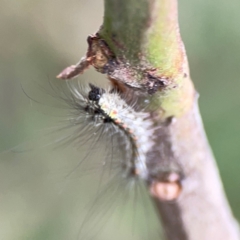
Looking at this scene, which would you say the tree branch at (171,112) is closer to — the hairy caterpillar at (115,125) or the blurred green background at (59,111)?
the hairy caterpillar at (115,125)

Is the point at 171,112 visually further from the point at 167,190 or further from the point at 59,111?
the point at 59,111

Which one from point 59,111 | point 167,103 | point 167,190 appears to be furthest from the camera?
point 59,111

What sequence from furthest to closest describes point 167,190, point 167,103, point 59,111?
point 59,111 < point 167,190 < point 167,103

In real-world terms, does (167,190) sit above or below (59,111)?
below

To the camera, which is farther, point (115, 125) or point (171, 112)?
point (115, 125)

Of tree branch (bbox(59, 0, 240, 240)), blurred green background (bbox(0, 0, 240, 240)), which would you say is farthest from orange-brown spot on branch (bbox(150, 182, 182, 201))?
blurred green background (bbox(0, 0, 240, 240))

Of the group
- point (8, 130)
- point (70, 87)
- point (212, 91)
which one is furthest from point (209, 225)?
point (8, 130)

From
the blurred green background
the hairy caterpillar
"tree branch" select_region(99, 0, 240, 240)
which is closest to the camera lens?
"tree branch" select_region(99, 0, 240, 240)

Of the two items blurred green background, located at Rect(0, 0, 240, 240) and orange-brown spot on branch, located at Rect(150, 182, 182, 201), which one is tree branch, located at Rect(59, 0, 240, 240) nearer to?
orange-brown spot on branch, located at Rect(150, 182, 182, 201)

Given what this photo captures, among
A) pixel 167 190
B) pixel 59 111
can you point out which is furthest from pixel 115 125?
pixel 59 111
